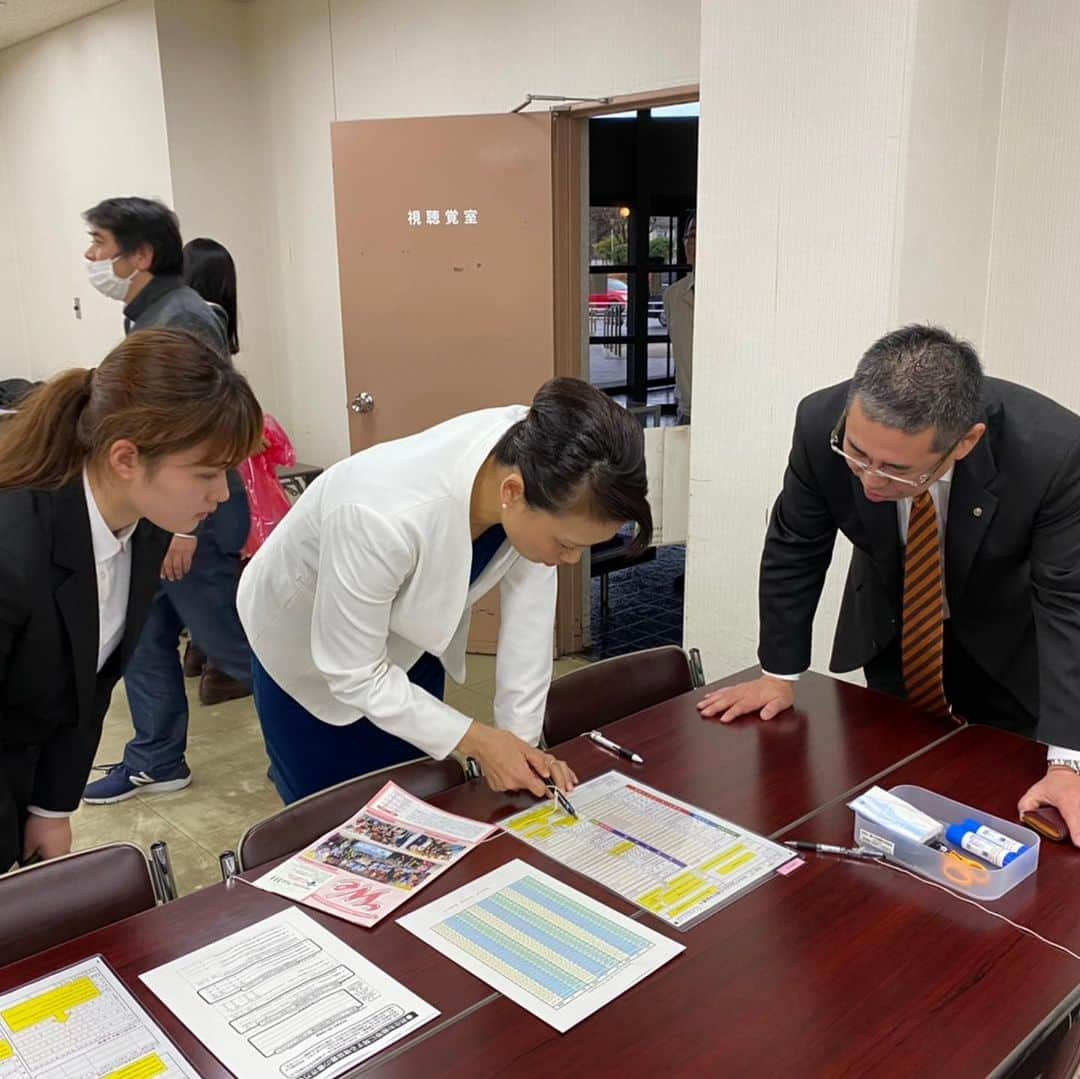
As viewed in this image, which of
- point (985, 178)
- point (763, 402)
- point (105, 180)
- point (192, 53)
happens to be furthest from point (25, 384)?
point (985, 178)

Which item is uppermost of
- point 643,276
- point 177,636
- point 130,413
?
point 643,276

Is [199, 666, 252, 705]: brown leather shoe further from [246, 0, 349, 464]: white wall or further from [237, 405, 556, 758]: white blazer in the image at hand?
[237, 405, 556, 758]: white blazer

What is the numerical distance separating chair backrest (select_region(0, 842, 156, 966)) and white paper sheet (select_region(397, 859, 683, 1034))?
1.34 ft

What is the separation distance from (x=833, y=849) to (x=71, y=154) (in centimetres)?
586

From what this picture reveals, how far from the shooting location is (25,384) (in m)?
6.22

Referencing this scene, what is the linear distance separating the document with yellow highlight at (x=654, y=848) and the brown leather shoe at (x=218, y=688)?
2.50 metres

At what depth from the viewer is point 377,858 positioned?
150 cm

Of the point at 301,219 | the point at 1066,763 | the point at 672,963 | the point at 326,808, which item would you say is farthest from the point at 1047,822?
the point at 301,219

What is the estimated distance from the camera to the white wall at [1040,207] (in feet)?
8.73

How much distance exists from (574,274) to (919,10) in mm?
1671

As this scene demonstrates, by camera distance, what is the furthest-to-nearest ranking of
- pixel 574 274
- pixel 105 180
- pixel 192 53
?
pixel 105 180 → pixel 192 53 → pixel 574 274

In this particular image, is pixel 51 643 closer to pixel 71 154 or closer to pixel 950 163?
pixel 950 163

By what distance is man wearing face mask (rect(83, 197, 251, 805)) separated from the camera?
2.97m

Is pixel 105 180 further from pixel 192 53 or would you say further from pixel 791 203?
pixel 791 203
